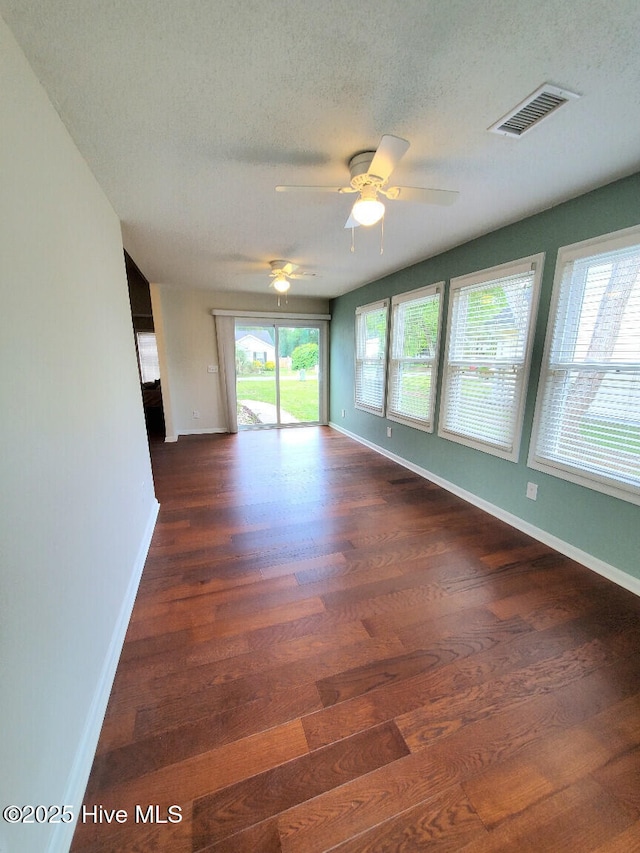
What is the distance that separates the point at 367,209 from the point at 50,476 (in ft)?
5.92

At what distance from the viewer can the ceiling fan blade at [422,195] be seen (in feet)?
5.35

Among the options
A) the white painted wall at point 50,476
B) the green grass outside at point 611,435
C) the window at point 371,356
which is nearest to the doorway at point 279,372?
the window at point 371,356

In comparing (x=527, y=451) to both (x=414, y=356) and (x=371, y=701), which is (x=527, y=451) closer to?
A: (x=414, y=356)

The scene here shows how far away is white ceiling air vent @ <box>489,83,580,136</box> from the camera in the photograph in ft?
3.95

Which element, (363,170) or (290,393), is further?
(290,393)

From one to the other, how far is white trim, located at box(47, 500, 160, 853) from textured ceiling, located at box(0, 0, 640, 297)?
225cm

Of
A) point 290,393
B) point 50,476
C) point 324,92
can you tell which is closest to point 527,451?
point 324,92

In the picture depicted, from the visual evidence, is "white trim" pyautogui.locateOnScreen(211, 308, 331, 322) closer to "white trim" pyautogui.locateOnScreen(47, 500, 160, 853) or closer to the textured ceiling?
the textured ceiling

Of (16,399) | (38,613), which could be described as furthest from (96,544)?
(16,399)

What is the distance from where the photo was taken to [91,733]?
1.13 m

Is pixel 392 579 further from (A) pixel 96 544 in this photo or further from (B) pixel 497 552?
(A) pixel 96 544

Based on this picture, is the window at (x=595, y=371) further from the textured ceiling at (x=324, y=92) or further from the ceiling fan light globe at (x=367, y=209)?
the ceiling fan light globe at (x=367, y=209)

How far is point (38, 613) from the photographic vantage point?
2.90ft

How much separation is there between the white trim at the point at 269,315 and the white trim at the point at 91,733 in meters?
4.38
